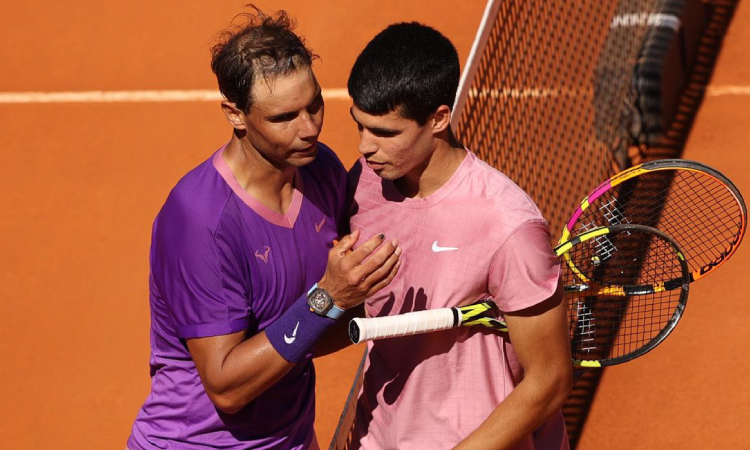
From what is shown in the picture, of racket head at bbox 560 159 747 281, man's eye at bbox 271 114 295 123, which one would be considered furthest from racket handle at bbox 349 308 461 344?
racket head at bbox 560 159 747 281

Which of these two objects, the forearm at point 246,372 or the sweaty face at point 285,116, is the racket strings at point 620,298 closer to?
the sweaty face at point 285,116

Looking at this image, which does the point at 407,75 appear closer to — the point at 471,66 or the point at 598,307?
the point at 471,66

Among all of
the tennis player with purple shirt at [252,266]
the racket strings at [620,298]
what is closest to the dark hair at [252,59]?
the tennis player with purple shirt at [252,266]

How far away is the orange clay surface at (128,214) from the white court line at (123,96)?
82 mm

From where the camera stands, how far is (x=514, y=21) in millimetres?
6680

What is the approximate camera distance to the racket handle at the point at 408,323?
2.83 meters

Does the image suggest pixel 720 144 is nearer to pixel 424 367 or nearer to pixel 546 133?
pixel 546 133

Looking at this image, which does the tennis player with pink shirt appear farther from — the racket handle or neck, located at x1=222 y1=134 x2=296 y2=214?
neck, located at x1=222 y1=134 x2=296 y2=214

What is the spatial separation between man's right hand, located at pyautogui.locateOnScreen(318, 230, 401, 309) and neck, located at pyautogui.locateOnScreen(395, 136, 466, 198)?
1.21 ft

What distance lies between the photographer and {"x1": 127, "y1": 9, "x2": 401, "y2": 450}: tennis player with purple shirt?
113 inches

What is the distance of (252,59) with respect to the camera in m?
3.01

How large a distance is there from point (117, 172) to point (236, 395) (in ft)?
16.8

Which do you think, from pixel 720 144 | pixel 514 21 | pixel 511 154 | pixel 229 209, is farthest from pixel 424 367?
pixel 720 144

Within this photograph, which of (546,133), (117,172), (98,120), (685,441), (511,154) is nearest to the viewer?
(685,441)
